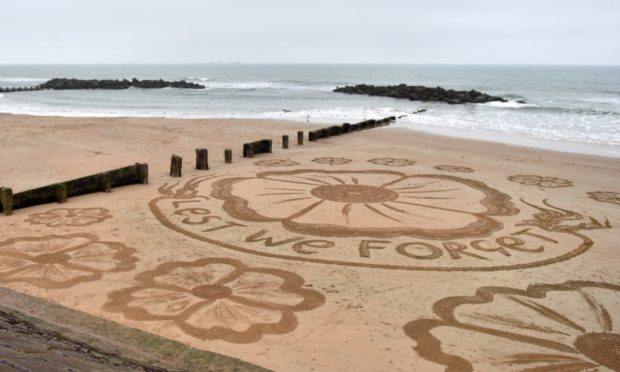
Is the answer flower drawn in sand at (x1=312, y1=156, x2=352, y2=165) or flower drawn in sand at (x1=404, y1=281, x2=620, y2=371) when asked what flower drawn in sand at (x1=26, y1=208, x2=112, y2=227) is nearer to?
flower drawn in sand at (x1=404, y1=281, x2=620, y2=371)

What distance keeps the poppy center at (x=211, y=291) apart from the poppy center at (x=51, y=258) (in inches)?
90.1

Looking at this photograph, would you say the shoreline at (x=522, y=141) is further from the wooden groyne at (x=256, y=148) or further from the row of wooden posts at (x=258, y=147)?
the wooden groyne at (x=256, y=148)

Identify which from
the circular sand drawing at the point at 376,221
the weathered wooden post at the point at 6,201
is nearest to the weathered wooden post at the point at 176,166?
the circular sand drawing at the point at 376,221

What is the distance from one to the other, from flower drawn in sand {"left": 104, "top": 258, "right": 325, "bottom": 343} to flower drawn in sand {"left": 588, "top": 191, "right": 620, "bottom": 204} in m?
8.61

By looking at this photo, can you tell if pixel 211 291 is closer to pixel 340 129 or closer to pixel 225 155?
pixel 225 155

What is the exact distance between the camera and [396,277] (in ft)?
23.5

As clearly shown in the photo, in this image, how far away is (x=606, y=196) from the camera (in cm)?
1223

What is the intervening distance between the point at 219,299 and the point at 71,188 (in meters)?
6.17

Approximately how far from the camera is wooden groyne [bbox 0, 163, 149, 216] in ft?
31.1

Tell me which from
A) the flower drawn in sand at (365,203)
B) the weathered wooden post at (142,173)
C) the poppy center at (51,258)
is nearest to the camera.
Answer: the poppy center at (51,258)

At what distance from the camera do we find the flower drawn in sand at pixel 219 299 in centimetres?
559

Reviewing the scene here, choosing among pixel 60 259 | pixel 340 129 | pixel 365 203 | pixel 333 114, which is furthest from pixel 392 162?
pixel 333 114

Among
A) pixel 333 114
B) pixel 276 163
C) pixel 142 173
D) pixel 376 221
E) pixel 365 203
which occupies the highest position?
pixel 333 114

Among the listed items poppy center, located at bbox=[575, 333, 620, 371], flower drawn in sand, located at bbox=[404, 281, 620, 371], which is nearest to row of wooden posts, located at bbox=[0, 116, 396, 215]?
flower drawn in sand, located at bbox=[404, 281, 620, 371]
